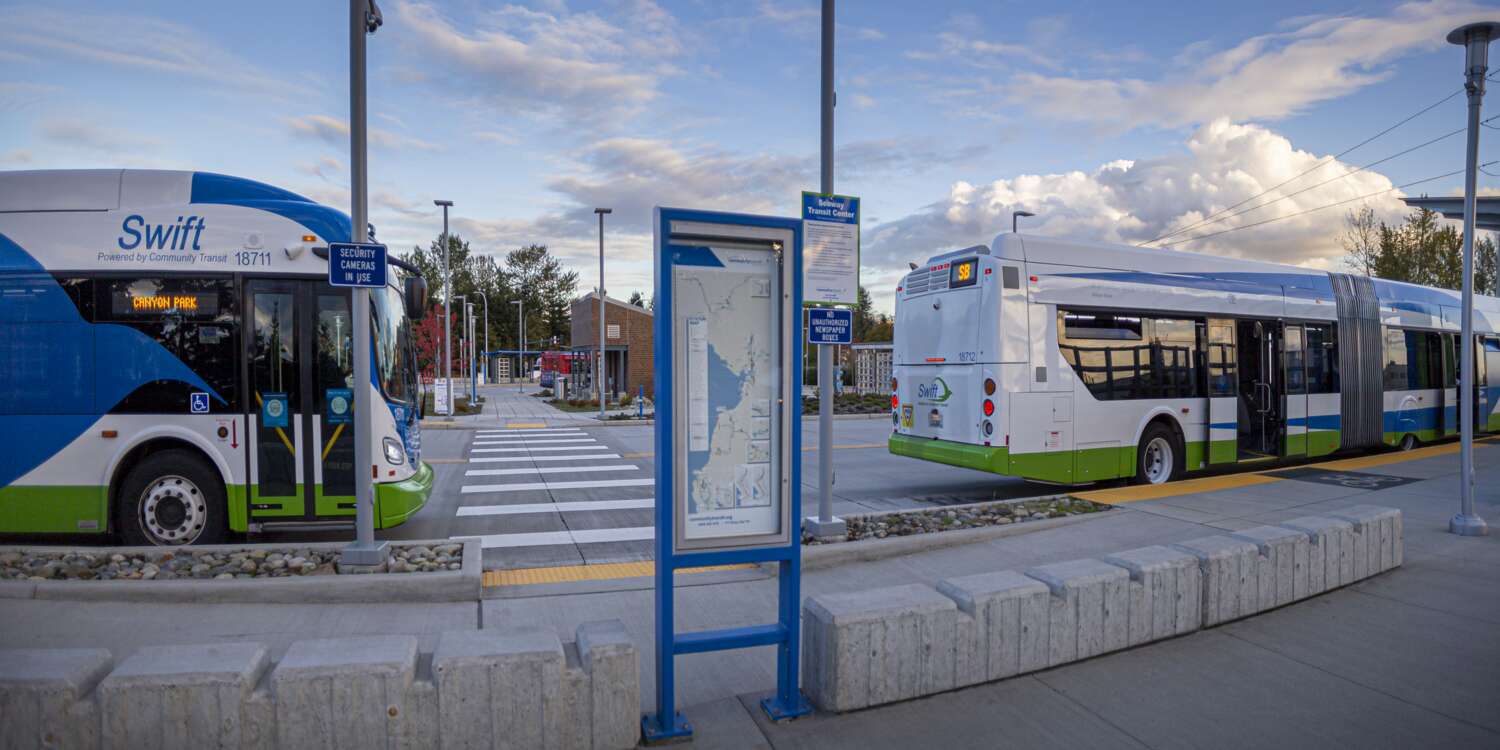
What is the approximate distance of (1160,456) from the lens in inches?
472

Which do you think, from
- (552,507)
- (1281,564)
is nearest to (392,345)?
(552,507)

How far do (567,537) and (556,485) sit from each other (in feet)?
12.4

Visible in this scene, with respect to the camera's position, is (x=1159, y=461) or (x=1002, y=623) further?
(x=1159, y=461)

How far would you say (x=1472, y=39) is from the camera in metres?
7.78

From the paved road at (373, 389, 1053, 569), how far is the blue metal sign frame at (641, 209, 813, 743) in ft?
12.3

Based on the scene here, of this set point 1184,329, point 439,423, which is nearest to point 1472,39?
point 1184,329

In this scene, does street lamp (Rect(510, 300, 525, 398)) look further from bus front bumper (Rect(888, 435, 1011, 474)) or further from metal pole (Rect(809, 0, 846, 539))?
metal pole (Rect(809, 0, 846, 539))

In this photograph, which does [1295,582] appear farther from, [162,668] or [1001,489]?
[162,668]

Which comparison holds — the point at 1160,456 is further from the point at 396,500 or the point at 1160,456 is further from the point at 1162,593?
the point at 396,500

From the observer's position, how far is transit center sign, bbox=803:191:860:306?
802 cm

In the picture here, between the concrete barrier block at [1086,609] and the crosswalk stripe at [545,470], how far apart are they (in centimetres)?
1011

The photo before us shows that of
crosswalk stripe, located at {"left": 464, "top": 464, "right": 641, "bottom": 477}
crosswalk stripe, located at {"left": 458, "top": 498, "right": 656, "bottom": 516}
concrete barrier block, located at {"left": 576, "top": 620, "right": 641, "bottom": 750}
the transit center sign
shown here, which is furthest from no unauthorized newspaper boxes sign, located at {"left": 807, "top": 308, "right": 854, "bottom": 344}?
crosswalk stripe, located at {"left": 464, "top": 464, "right": 641, "bottom": 477}

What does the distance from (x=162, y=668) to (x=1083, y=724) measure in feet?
13.7

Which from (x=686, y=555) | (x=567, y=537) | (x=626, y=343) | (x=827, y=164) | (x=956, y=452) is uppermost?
(x=827, y=164)
